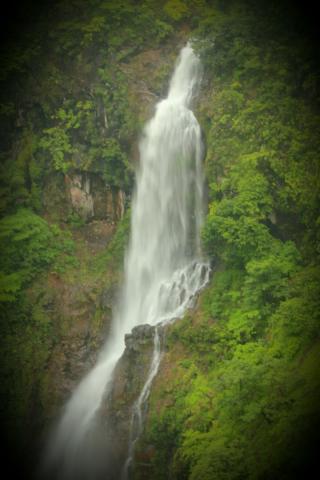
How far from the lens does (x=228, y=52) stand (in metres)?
17.4

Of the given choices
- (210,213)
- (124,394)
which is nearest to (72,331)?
(124,394)

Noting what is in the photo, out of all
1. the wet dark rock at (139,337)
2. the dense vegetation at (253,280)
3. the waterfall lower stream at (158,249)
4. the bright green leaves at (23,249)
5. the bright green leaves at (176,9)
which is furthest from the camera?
the bright green leaves at (176,9)

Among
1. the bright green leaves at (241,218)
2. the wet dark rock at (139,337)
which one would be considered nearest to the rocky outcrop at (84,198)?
the bright green leaves at (241,218)

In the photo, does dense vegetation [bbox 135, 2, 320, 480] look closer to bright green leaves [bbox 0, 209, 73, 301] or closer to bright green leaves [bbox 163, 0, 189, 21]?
bright green leaves [bbox 163, 0, 189, 21]

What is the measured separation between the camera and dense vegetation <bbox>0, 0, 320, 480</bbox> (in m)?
9.88

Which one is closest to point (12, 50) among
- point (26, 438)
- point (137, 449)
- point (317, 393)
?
point (26, 438)

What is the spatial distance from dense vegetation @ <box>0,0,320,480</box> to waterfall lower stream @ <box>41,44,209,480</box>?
779mm

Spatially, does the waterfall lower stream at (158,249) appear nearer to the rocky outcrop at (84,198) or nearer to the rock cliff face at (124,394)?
the rock cliff face at (124,394)

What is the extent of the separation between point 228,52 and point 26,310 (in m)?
12.6

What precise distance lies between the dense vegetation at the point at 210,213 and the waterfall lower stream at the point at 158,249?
30.7 inches

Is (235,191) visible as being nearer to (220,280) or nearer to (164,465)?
(220,280)

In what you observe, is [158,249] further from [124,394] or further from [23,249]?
[124,394]

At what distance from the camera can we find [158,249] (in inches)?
680

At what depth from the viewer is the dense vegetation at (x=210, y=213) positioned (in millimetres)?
9883
